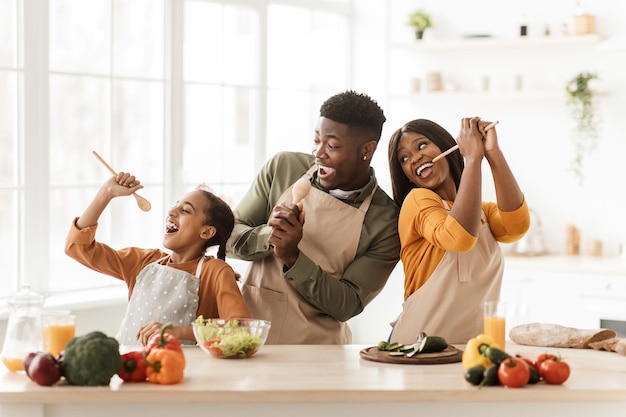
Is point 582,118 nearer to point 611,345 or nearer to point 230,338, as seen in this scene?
point 611,345

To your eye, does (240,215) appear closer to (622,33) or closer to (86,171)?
(86,171)

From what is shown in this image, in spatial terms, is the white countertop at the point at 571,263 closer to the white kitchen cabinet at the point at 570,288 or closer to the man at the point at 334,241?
the white kitchen cabinet at the point at 570,288

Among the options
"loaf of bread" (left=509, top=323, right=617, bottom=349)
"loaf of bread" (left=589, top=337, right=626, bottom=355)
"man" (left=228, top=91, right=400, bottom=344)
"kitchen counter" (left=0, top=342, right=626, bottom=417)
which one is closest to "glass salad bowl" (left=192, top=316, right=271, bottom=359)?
"kitchen counter" (left=0, top=342, right=626, bottom=417)

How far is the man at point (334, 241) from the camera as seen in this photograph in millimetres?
2824

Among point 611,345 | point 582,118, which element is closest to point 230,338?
point 611,345

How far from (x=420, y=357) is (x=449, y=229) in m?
0.40

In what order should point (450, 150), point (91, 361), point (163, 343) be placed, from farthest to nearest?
1. point (450, 150)
2. point (163, 343)
3. point (91, 361)

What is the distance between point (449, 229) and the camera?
258 cm

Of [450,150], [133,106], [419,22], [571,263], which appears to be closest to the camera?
[450,150]

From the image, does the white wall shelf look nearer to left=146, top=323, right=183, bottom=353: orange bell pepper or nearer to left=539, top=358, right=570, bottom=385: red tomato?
left=539, top=358, right=570, bottom=385: red tomato

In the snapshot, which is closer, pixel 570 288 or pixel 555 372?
pixel 555 372

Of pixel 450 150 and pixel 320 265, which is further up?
pixel 450 150

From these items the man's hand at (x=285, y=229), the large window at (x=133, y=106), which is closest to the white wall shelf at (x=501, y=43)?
the large window at (x=133, y=106)

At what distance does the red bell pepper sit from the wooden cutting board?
0.60 metres
